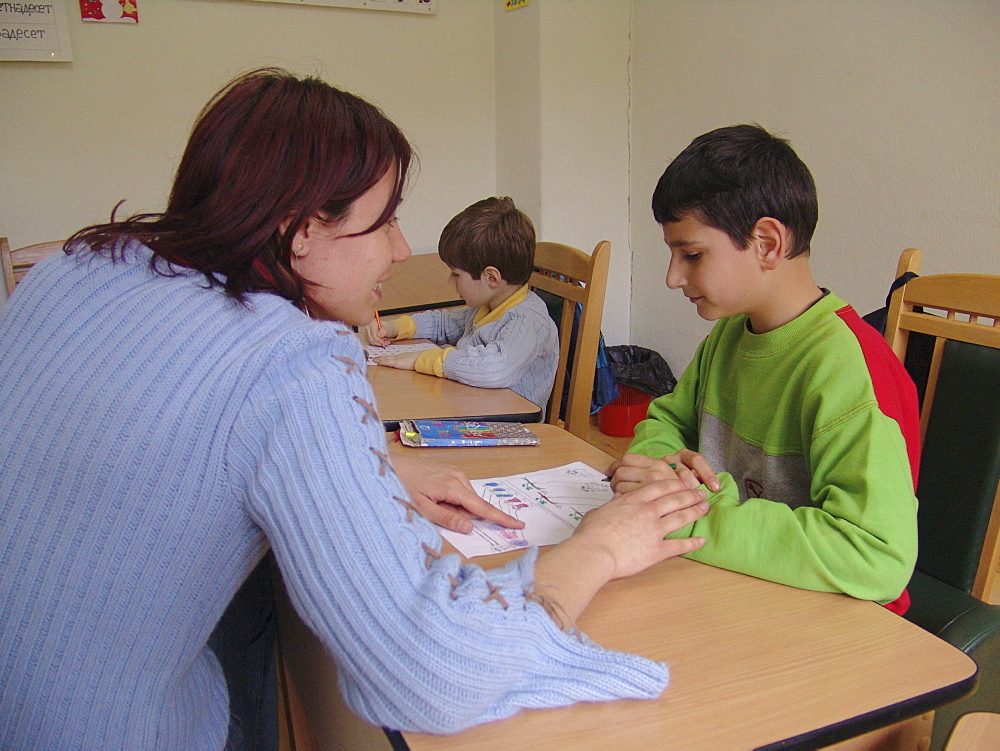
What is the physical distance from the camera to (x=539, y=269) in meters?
2.33

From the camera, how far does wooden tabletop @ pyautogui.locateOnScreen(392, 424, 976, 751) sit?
25.5 inches

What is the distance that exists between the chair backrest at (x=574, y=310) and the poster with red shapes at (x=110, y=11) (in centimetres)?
205

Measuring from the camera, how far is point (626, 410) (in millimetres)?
3486

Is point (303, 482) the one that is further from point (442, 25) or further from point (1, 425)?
point (442, 25)

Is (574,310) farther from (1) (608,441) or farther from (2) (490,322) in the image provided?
(1) (608,441)

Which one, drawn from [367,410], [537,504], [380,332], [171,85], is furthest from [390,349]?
[171,85]

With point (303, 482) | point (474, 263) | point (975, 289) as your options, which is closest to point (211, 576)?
point (303, 482)

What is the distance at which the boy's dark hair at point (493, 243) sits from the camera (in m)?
2.21

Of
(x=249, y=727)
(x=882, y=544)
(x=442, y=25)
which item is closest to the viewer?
(x=882, y=544)

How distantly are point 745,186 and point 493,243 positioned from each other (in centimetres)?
111

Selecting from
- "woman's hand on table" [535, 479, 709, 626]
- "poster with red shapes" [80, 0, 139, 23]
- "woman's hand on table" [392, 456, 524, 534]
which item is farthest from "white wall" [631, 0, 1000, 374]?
"poster with red shapes" [80, 0, 139, 23]

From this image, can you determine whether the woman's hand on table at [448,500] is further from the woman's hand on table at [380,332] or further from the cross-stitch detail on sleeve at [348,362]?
the woman's hand on table at [380,332]

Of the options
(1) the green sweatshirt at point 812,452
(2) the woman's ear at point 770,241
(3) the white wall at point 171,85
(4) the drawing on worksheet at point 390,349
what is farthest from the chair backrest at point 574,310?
(3) the white wall at point 171,85

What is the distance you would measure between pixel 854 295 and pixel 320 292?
2.14 meters
